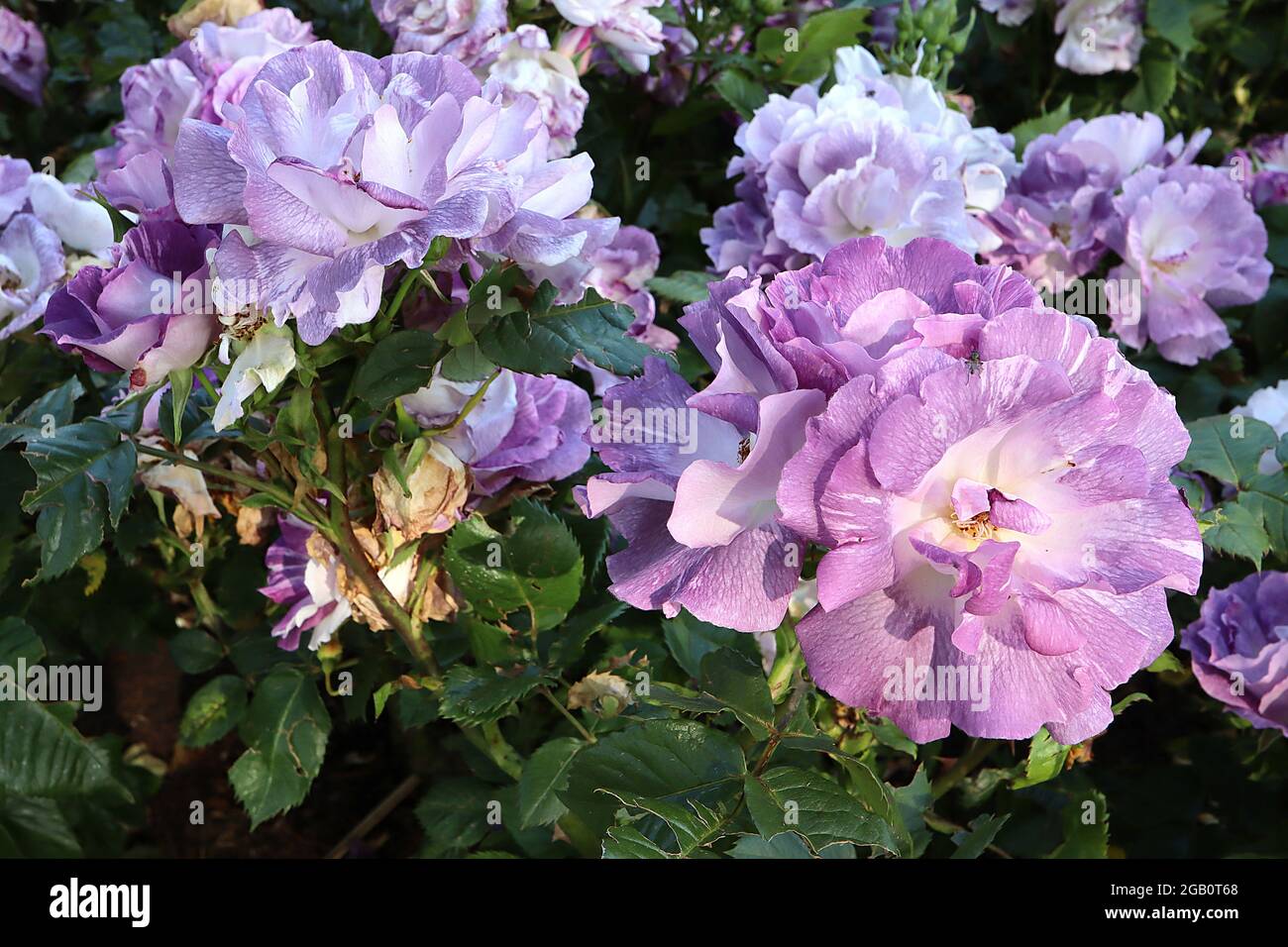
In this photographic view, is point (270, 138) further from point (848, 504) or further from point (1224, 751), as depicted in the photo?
point (1224, 751)

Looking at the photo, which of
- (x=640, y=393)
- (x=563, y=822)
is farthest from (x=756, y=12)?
(x=563, y=822)

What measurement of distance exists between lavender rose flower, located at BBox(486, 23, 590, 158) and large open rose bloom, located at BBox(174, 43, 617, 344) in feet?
1.33

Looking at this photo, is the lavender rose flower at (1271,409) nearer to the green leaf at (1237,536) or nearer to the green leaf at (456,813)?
the green leaf at (1237,536)

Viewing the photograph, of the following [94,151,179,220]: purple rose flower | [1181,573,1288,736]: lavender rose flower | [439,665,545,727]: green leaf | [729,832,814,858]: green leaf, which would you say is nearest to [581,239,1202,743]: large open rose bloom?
[729,832,814,858]: green leaf

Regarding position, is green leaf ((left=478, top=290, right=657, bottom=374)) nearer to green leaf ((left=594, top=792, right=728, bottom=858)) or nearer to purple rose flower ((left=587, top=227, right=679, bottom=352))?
green leaf ((left=594, top=792, right=728, bottom=858))

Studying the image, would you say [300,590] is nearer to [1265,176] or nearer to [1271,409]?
[1271,409]

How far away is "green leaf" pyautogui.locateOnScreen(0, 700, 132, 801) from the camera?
986 millimetres

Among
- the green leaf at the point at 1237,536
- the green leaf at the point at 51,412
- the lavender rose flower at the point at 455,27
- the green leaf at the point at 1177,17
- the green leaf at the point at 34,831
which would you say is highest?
the green leaf at the point at 1177,17

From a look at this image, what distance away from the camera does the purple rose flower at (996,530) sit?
0.56m

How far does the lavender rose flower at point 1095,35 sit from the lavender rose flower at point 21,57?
1364 mm

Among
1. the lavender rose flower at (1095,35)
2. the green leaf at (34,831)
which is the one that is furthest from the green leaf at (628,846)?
the lavender rose flower at (1095,35)

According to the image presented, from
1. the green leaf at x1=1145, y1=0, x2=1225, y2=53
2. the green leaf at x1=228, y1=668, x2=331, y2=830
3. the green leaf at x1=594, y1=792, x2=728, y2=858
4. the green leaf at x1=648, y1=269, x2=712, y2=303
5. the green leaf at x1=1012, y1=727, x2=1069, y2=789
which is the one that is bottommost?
the green leaf at x1=228, y1=668, x2=331, y2=830

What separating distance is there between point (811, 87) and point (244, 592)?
0.81m

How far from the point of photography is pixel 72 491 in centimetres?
80
